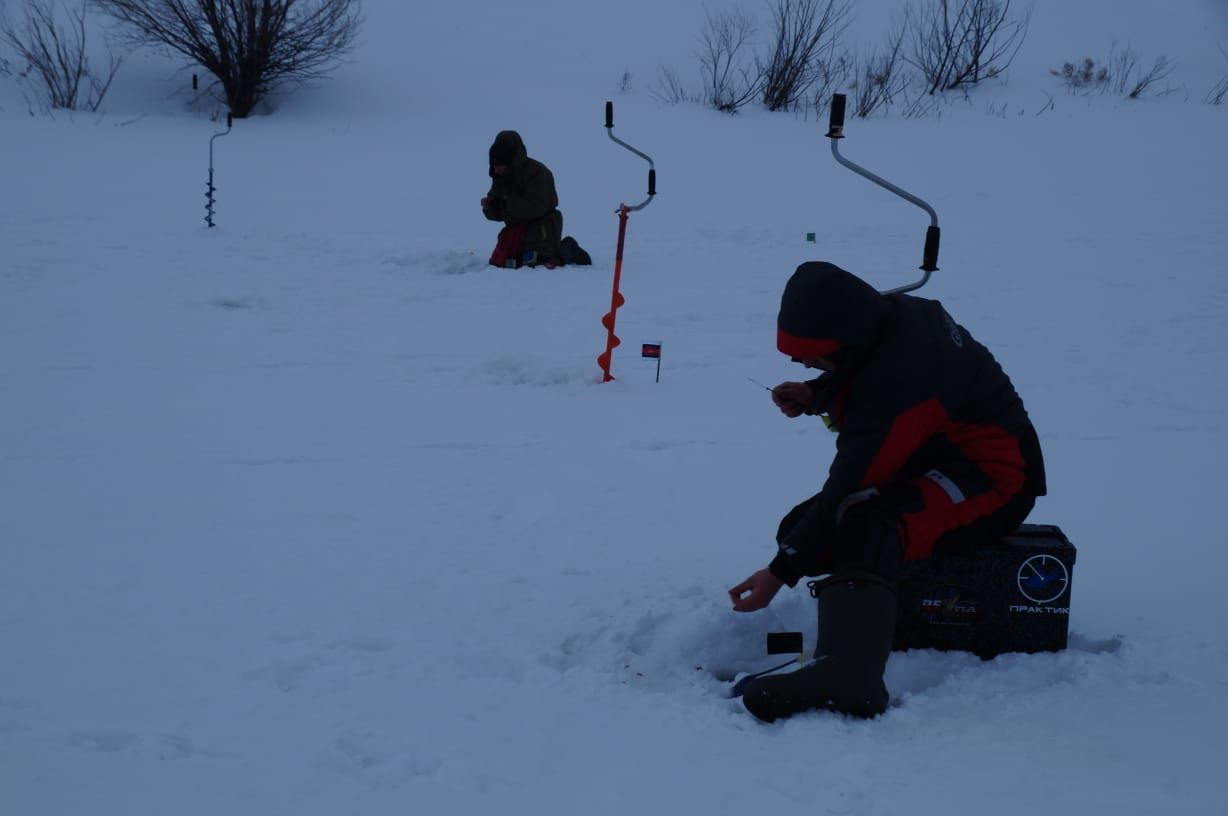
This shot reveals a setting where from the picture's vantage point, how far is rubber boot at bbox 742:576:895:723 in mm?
2461

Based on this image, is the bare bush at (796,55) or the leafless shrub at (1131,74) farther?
the bare bush at (796,55)

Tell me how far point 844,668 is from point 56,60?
16.8 meters

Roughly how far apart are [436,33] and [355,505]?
16.8 m

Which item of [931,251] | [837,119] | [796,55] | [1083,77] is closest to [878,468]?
[931,251]

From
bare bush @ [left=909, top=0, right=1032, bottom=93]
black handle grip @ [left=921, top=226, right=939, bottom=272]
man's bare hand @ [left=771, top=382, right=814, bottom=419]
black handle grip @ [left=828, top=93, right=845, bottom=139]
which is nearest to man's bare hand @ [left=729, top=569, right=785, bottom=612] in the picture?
man's bare hand @ [left=771, top=382, right=814, bottom=419]

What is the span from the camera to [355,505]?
12.8 feet

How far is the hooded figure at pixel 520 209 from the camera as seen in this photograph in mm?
8656

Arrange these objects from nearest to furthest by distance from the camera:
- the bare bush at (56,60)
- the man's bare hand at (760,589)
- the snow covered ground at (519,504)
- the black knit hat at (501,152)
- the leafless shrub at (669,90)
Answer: the snow covered ground at (519,504)
the man's bare hand at (760,589)
the black knit hat at (501,152)
the bare bush at (56,60)
the leafless shrub at (669,90)

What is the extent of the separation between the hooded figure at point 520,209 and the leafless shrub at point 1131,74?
11.7m

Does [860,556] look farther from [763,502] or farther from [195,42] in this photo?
[195,42]

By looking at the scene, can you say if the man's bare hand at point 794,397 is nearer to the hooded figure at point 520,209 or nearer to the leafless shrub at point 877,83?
the hooded figure at point 520,209

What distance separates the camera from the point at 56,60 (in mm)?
15430

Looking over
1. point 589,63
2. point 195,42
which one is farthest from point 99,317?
point 589,63

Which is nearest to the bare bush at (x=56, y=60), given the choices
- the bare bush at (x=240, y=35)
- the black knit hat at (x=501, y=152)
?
the bare bush at (x=240, y=35)
